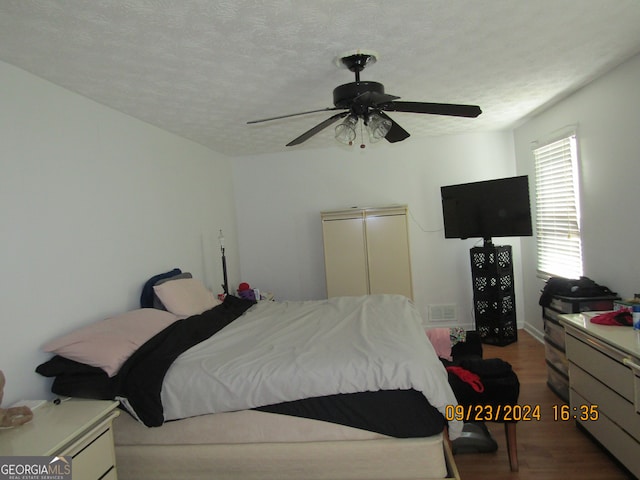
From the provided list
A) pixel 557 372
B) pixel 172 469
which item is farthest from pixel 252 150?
pixel 557 372

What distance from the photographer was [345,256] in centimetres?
452

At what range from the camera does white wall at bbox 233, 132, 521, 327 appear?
185 inches

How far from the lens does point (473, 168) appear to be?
15.4 ft

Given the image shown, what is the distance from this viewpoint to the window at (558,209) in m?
3.37

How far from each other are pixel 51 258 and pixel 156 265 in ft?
3.49

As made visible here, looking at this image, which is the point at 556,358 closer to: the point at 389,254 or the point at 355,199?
the point at 389,254

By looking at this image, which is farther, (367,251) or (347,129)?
(367,251)

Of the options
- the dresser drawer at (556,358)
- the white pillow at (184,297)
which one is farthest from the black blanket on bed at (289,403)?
the dresser drawer at (556,358)

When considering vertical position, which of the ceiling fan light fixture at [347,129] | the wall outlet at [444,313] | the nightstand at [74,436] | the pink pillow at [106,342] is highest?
the ceiling fan light fixture at [347,129]

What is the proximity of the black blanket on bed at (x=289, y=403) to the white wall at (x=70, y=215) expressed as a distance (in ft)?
0.97

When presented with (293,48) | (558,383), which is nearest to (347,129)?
(293,48)

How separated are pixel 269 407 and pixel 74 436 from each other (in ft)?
2.88

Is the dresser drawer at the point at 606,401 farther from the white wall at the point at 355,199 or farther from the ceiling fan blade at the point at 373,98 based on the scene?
the white wall at the point at 355,199
